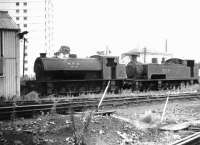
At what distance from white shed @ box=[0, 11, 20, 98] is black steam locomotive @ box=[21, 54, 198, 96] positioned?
221 cm

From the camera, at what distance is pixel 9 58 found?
16.1 m

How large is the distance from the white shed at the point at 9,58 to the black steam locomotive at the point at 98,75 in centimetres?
221

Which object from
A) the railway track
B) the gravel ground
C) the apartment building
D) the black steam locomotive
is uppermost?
the apartment building

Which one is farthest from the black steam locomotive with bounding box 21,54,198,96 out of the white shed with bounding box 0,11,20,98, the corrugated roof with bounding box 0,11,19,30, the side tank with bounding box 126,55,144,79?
the corrugated roof with bounding box 0,11,19,30

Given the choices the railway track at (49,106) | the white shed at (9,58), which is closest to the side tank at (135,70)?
the railway track at (49,106)

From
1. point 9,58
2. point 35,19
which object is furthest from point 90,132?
point 35,19

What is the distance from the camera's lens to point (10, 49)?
53.2 ft

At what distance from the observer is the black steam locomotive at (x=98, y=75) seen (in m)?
18.9

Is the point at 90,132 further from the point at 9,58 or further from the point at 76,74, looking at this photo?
the point at 76,74

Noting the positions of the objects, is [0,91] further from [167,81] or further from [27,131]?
[167,81]

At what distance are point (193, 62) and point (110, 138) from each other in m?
20.0

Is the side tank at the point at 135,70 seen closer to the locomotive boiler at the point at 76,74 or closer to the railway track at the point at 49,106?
the locomotive boiler at the point at 76,74

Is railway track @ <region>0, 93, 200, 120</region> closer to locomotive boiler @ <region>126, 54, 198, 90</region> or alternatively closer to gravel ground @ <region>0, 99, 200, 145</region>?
gravel ground @ <region>0, 99, 200, 145</region>

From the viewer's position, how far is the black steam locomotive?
61.9 feet
